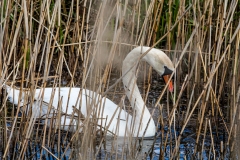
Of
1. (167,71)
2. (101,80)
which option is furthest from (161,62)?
(101,80)

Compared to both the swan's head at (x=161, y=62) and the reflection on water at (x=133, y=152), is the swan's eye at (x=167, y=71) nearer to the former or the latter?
the swan's head at (x=161, y=62)

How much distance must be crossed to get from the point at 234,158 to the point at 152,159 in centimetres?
63

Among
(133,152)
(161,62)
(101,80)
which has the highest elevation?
(161,62)

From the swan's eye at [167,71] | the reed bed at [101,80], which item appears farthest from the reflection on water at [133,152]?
the swan's eye at [167,71]

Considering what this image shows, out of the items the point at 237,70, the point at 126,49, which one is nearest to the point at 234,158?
the point at 237,70

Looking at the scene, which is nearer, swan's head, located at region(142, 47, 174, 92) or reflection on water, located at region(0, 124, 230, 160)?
reflection on water, located at region(0, 124, 230, 160)

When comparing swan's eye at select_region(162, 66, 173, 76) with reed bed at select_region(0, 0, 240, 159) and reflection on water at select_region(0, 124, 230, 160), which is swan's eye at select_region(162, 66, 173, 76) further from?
reflection on water at select_region(0, 124, 230, 160)

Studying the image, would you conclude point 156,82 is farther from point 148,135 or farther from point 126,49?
point 148,135

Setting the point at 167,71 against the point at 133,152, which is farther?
the point at 167,71

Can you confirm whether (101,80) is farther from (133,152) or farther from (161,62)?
(161,62)

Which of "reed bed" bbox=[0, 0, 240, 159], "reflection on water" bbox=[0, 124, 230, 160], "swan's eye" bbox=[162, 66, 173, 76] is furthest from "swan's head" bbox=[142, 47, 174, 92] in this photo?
"reflection on water" bbox=[0, 124, 230, 160]

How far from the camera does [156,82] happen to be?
6852 mm

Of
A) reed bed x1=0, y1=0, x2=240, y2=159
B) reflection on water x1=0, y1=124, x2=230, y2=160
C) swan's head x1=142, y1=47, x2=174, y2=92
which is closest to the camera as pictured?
reed bed x1=0, y1=0, x2=240, y2=159

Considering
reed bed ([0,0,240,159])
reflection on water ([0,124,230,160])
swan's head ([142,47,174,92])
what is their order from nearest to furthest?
reed bed ([0,0,240,159])
reflection on water ([0,124,230,160])
swan's head ([142,47,174,92])
